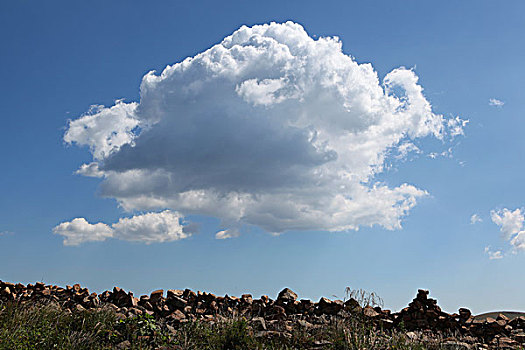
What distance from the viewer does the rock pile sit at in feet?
32.1

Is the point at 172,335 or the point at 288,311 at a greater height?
the point at 288,311

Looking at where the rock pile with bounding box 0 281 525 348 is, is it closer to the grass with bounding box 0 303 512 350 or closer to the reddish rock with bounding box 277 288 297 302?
the reddish rock with bounding box 277 288 297 302

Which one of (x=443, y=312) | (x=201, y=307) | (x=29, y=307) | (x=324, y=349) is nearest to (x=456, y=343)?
(x=443, y=312)

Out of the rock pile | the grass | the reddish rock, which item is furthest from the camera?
the reddish rock

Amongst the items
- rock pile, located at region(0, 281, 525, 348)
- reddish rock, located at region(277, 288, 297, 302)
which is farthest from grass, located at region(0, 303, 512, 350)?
reddish rock, located at region(277, 288, 297, 302)

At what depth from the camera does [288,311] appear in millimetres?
10539

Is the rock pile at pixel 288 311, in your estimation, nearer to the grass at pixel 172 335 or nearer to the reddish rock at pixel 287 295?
the reddish rock at pixel 287 295

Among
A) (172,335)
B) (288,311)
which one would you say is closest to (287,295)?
(288,311)

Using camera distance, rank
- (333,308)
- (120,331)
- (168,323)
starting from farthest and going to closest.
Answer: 1. (333,308)
2. (168,323)
3. (120,331)

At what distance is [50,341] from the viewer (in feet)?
28.2

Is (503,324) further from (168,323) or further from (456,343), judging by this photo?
(168,323)

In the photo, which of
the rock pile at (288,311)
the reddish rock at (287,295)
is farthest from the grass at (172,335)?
the reddish rock at (287,295)

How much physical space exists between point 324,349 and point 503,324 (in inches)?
167

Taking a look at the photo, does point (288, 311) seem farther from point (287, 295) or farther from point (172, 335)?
point (172, 335)
